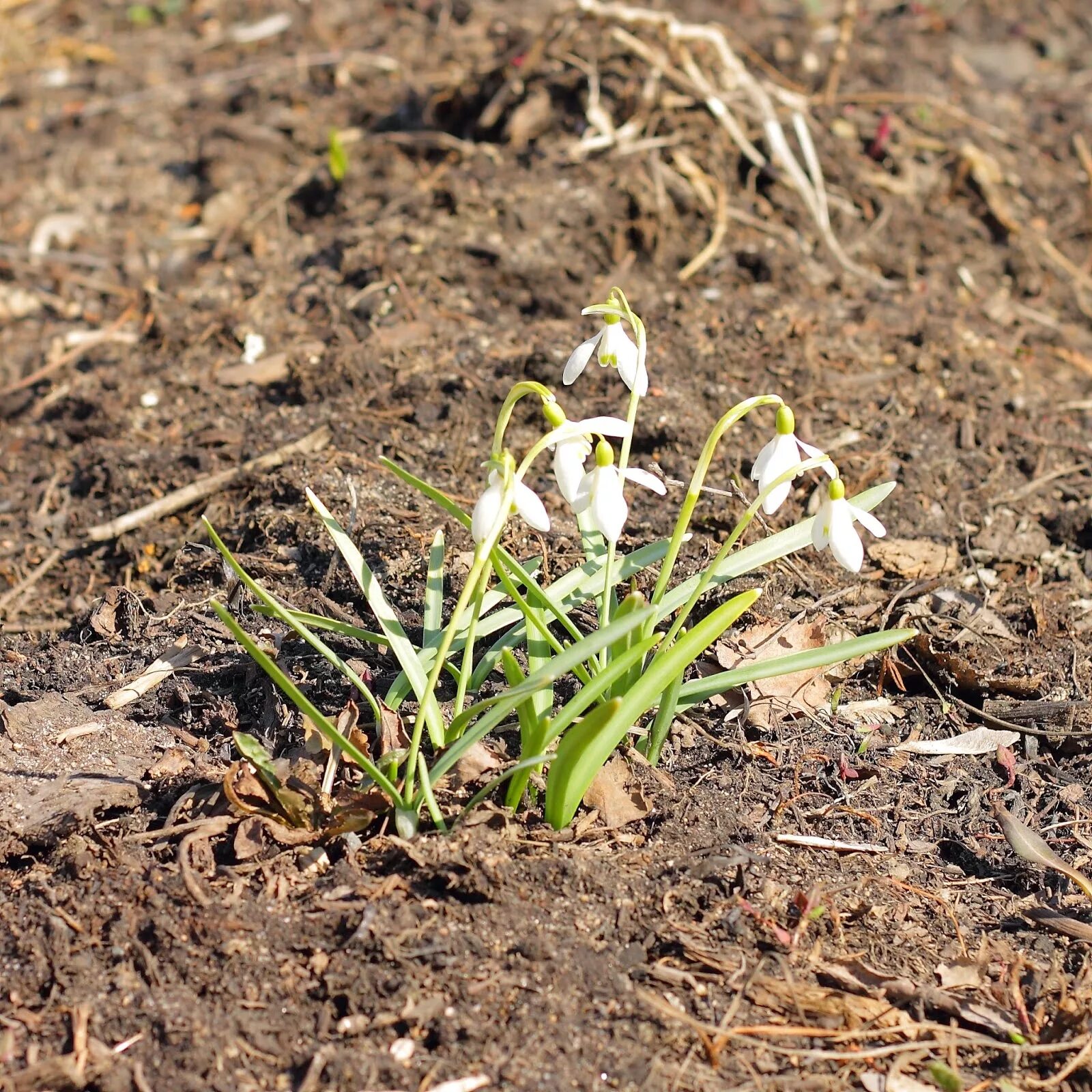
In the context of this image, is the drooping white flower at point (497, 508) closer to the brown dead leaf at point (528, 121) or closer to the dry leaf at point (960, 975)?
the dry leaf at point (960, 975)

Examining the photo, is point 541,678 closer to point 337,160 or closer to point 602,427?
point 602,427

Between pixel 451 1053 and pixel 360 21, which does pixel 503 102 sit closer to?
pixel 360 21

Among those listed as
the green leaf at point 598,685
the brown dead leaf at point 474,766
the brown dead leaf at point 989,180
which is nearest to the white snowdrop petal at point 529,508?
the green leaf at point 598,685

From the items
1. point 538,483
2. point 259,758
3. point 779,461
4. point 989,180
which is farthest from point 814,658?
point 989,180

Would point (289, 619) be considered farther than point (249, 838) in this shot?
No

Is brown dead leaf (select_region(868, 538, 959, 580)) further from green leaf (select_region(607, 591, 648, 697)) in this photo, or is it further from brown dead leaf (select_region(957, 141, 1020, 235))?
brown dead leaf (select_region(957, 141, 1020, 235))

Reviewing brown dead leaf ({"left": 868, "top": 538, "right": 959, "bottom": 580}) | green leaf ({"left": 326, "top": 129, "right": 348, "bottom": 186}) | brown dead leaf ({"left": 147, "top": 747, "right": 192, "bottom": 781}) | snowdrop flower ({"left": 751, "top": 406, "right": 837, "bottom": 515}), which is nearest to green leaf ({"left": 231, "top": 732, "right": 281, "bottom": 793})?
brown dead leaf ({"left": 147, "top": 747, "right": 192, "bottom": 781})
